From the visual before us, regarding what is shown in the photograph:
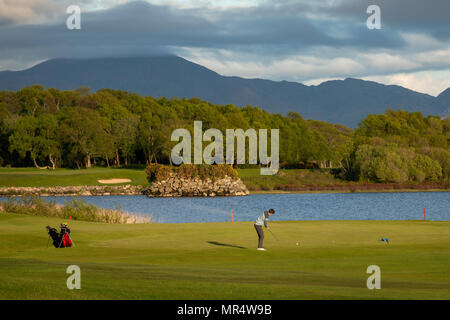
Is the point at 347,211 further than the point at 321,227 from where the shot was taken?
Yes

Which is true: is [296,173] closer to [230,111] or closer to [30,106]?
[230,111]

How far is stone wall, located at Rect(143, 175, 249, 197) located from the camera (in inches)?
3546

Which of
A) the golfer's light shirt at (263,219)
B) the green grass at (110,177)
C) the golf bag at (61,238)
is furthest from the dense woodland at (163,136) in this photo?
the golf bag at (61,238)

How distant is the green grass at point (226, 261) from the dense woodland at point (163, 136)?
69.3 m

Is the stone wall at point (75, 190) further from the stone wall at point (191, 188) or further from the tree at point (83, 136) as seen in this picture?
the tree at point (83, 136)

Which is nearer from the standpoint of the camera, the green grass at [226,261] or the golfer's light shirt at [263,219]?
the green grass at [226,261]

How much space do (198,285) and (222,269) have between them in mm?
4855

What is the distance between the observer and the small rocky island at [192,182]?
8994 centimetres

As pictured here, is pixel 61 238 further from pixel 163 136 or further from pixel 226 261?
pixel 163 136

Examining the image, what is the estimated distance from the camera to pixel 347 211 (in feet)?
215

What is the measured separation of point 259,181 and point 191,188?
17.7 metres

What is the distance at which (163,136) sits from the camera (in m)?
123
